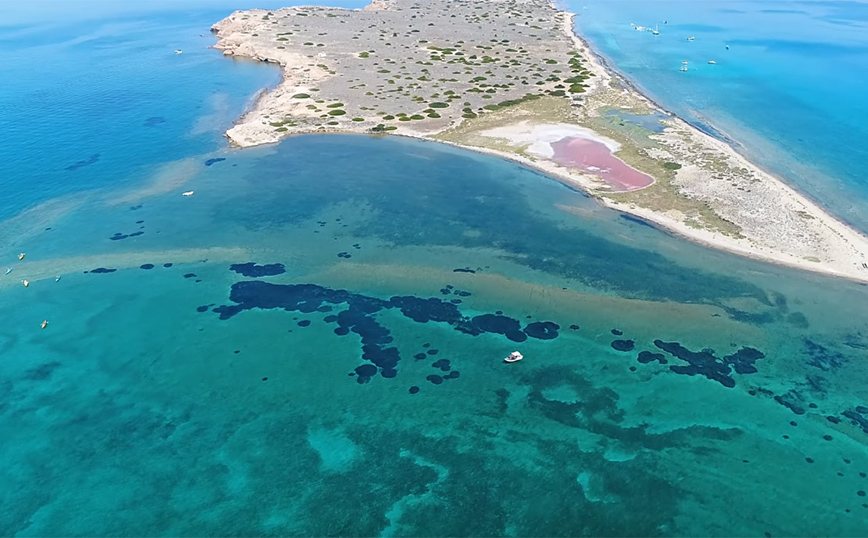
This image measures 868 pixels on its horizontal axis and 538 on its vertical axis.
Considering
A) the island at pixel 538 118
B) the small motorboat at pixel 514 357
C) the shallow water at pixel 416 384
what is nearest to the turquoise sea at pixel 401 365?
the shallow water at pixel 416 384

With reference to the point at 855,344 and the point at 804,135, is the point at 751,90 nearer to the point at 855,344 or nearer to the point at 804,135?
the point at 804,135

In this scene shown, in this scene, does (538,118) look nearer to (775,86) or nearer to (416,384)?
(775,86)

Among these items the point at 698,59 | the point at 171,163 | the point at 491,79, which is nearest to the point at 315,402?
the point at 171,163

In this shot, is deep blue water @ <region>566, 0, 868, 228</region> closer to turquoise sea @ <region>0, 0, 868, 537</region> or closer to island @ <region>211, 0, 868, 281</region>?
island @ <region>211, 0, 868, 281</region>

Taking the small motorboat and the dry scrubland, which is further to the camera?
the dry scrubland

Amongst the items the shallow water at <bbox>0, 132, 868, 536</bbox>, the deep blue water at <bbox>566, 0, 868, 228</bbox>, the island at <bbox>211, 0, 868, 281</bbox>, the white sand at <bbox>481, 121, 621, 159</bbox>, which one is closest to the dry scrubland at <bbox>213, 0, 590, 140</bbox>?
the island at <bbox>211, 0, 868, 281</bbox>

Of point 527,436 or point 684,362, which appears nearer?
point 527,436

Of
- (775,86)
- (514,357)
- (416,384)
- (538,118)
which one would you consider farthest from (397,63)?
(416,384)
